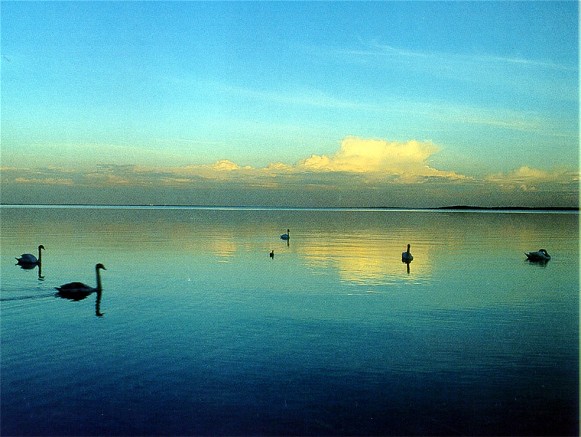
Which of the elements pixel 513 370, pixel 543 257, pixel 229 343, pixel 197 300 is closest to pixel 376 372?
pixel 513 370

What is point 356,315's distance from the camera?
70.6 ft

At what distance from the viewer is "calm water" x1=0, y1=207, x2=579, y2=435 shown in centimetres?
1177

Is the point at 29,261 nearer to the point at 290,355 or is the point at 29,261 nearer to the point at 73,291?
the point at 73,291

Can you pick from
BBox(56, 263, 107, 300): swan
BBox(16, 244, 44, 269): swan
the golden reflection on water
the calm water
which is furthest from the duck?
BBox(16, 244, 44, 269): swan

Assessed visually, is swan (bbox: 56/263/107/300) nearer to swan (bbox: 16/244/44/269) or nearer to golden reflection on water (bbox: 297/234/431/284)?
swan (bbox: 16/244/44/269)

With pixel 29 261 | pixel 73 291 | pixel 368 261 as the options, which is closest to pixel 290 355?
pixel 73 291

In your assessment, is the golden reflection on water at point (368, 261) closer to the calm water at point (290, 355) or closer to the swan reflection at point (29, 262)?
the calm water at point (290, 355)

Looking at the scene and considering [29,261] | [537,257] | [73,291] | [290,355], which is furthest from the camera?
[537,257]

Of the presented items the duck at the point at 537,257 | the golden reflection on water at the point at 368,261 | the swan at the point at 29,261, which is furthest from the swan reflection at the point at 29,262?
the duck at the point at 537,257

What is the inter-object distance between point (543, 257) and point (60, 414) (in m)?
37.8

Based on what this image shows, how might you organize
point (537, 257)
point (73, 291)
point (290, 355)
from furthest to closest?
point (537, 257)
point (73, 291)
point (290, 355)

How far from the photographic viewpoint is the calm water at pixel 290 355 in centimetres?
1177

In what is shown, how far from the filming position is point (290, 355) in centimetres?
1603

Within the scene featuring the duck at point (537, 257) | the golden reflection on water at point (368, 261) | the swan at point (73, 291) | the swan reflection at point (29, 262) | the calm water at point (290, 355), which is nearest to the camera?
the calm water at point (290, 355)
